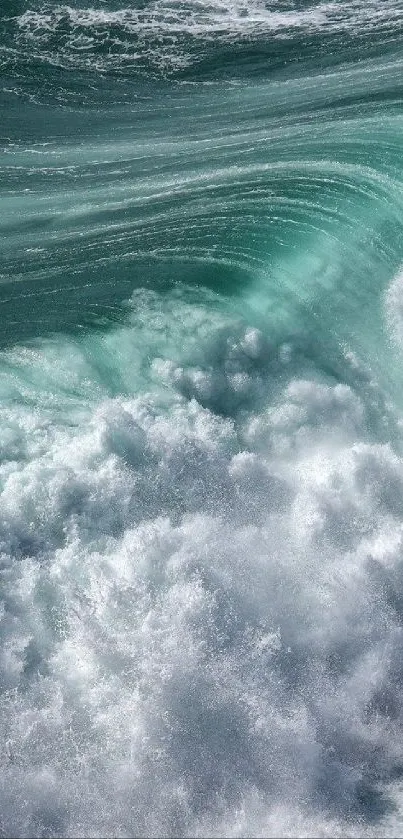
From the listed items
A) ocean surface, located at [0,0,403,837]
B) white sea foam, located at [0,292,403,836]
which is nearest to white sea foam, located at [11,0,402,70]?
ocean surface, located at [0,0,403,837]

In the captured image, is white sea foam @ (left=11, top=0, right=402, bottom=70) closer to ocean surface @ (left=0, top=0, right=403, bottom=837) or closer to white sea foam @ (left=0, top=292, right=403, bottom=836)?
ocean surface @ (left=0, top=0, right=403, bottom=837)

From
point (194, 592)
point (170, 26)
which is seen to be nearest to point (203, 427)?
point (194, 592)

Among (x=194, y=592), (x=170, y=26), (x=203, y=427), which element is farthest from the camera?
(x=170, y=26)

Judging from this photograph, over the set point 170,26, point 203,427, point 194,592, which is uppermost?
point 170,26

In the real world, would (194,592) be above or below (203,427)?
below

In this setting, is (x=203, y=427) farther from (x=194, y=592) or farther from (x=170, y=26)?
(x=170, y=26)

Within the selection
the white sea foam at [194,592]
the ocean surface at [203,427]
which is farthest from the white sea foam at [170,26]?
the white sea foam at [194,592]
